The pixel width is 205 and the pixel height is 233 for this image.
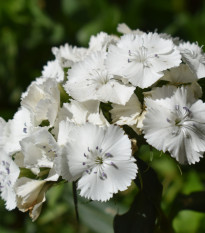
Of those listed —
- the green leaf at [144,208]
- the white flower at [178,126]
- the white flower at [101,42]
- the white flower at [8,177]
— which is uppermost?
the white flower at [101,42]

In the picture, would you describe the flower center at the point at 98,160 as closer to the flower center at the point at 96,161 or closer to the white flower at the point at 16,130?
the flower center at the point at 96,161

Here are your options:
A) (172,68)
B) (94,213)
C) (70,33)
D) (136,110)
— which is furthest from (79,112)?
(70,33)

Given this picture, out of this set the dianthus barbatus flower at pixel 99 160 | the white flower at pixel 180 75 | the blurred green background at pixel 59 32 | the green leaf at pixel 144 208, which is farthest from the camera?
the blurred green background at pixel 59 32

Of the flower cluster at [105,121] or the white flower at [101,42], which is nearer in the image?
the flower cluster at [105,121]

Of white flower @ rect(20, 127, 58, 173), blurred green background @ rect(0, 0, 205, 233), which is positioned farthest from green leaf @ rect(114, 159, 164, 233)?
blurred green background @ rect(0, 0, 205, 233)

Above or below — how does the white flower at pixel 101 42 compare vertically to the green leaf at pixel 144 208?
above

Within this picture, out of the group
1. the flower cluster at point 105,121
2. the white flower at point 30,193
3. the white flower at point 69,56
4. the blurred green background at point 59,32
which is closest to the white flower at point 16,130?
the flower cluster at point 105,121

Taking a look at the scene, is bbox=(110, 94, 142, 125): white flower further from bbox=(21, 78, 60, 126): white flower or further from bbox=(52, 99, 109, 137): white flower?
bbox=(21, 78, 60, 126): white flower

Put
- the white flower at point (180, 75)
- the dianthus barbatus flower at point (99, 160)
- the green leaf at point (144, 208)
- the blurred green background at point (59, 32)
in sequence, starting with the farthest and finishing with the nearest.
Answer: the blurred green background at point (59, 32) < the green leaf at point (144, 208) < the white flower at point (180, 75) < the dianthus barbatus flower at point (99, 160)

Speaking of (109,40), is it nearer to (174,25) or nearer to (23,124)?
(23,124)

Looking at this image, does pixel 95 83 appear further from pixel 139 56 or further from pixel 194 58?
pixel 194 58
